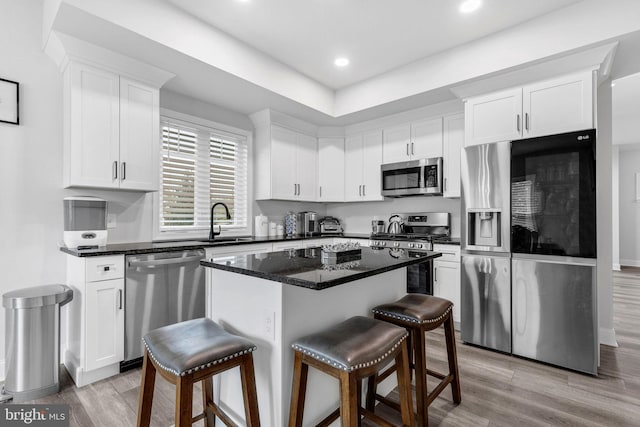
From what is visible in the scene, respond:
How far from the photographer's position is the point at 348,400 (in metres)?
1.25

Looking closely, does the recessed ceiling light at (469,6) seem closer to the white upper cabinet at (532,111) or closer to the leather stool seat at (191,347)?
the white upper cabinet at (532,111)

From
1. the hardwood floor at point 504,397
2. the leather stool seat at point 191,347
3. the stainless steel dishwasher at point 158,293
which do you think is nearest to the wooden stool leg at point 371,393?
the hardwood floor at point 504,397

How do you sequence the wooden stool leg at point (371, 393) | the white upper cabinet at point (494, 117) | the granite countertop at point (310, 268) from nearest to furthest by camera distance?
the granite countertop at point (310, 268), the wooden stool leg at point (371, 393), the white upper cabinet at point (494, 117)

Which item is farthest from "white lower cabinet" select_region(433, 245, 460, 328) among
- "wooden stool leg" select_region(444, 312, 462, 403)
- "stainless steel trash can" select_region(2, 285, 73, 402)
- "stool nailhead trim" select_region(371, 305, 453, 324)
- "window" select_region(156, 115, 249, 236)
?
"stainless steel trash can" select_region(2, 285, 73, 402)

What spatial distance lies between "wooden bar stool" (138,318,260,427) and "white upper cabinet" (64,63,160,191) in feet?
5.84

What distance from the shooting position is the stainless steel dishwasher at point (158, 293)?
251 centimetres

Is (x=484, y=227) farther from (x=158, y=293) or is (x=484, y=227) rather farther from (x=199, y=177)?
(x=199, y=177)

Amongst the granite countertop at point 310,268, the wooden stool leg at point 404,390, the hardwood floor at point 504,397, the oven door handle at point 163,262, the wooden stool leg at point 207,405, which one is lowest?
the hardwood floor at point 504,397

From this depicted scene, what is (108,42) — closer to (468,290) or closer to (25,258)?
(25,258)

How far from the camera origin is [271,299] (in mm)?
1543

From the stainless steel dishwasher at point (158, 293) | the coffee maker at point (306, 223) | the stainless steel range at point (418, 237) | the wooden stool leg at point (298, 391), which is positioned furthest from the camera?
the coffee maker at point (306, 223)

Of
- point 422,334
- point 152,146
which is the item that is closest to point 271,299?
point 422,334

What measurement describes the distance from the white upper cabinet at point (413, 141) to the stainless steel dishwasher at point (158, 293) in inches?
108

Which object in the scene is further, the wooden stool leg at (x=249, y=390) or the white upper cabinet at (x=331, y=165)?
the white upper cabinet at (x=331, y=165)
